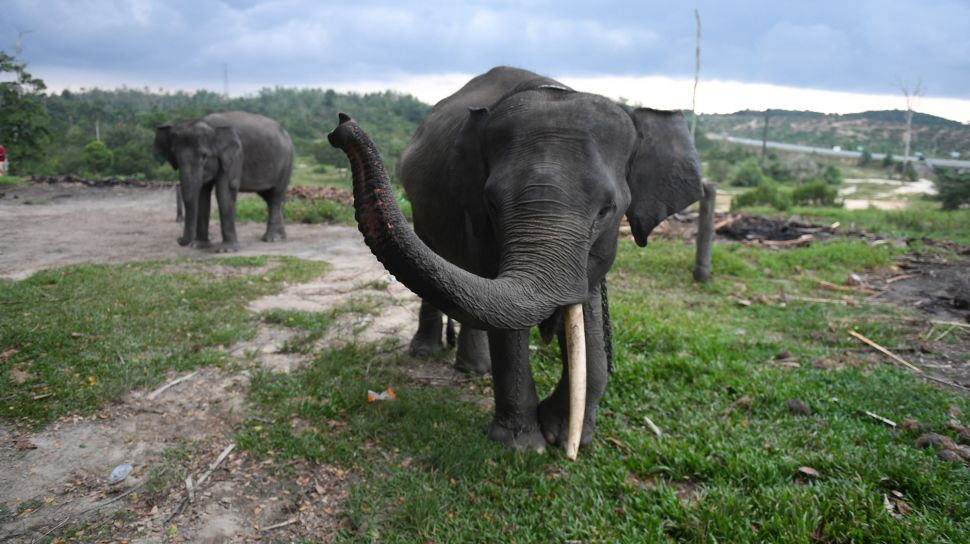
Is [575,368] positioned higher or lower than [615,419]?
higher

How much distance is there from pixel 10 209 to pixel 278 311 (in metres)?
6.53

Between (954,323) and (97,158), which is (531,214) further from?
(97,158)

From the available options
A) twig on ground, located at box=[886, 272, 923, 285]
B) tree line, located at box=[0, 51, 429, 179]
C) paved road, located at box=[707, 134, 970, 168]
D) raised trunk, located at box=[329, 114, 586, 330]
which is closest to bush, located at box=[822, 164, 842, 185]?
paved road, located at box=[707, 134, 970, 168]

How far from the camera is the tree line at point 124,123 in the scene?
31.5ft

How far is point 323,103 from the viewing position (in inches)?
2076

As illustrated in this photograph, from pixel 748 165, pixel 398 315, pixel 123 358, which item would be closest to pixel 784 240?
pixel 398 315

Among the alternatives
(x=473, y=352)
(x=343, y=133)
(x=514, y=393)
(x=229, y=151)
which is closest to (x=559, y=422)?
(x=514, y=393)

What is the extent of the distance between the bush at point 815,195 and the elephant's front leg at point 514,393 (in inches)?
808

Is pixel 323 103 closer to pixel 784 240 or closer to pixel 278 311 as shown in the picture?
pixel 784 240

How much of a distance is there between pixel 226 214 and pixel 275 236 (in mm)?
1712

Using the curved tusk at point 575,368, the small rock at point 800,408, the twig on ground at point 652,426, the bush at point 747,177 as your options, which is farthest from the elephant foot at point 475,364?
the bush at point 747,177

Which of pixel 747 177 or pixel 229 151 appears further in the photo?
pixel 747 177

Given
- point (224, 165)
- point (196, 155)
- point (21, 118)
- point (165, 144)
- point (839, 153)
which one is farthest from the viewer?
point (839, 153)

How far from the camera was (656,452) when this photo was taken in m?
4.32
